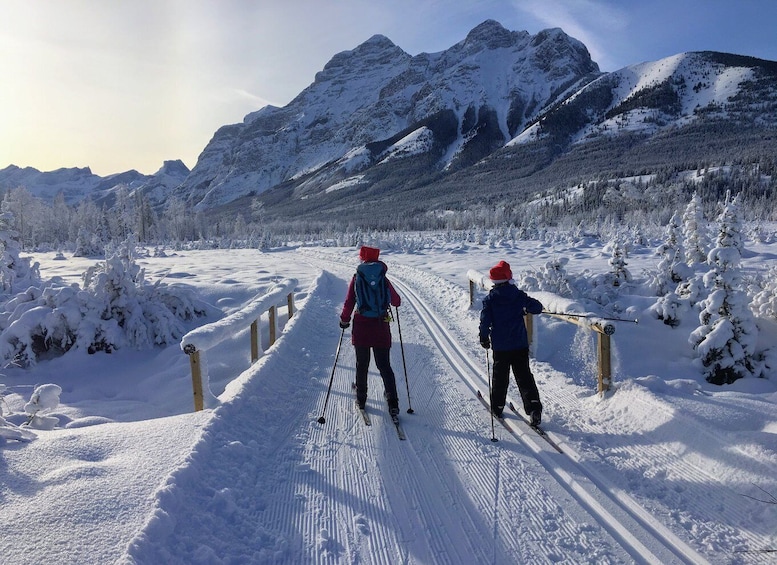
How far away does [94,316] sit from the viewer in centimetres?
1040

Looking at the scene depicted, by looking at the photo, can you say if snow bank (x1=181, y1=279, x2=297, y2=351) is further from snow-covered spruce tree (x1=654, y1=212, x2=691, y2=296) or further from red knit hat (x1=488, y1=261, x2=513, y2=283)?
snow-covered spruce tree (x1=654, y1=212, x2=691, y2=296)

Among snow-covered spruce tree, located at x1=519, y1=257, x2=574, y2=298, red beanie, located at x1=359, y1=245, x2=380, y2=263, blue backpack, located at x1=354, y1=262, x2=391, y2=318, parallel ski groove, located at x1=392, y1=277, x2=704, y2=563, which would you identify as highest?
red beanie, located at x1=359, y1=245, x2=380, y2=263

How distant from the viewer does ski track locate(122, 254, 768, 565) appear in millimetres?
3018

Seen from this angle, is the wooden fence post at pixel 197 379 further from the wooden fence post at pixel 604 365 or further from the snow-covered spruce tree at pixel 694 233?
the snow-covered spruce tree at pixel 694 233

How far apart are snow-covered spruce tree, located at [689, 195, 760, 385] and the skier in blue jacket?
15.5 ft

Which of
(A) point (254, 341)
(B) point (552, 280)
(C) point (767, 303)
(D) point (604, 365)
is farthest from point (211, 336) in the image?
A: (C) point (767, 303)

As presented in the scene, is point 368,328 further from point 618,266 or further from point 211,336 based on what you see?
point 618,266

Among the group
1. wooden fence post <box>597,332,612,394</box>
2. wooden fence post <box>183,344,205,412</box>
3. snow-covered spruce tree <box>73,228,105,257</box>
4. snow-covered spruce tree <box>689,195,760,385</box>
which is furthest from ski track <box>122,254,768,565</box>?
snow-covered spruce tree <box>73,228,105,257</box>

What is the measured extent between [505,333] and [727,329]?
16.6 feet

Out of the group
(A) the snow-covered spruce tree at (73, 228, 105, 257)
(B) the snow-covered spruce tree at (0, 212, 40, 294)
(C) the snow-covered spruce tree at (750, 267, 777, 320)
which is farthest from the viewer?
(A) the snow-covered spruce tree at (73, 228, 105, 257)

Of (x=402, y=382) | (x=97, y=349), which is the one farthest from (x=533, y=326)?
(x=97, y=349)

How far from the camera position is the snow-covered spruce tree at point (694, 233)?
12547 millimetres

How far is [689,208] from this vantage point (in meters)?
12.8

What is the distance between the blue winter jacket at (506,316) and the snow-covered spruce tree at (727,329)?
4.71 meters
